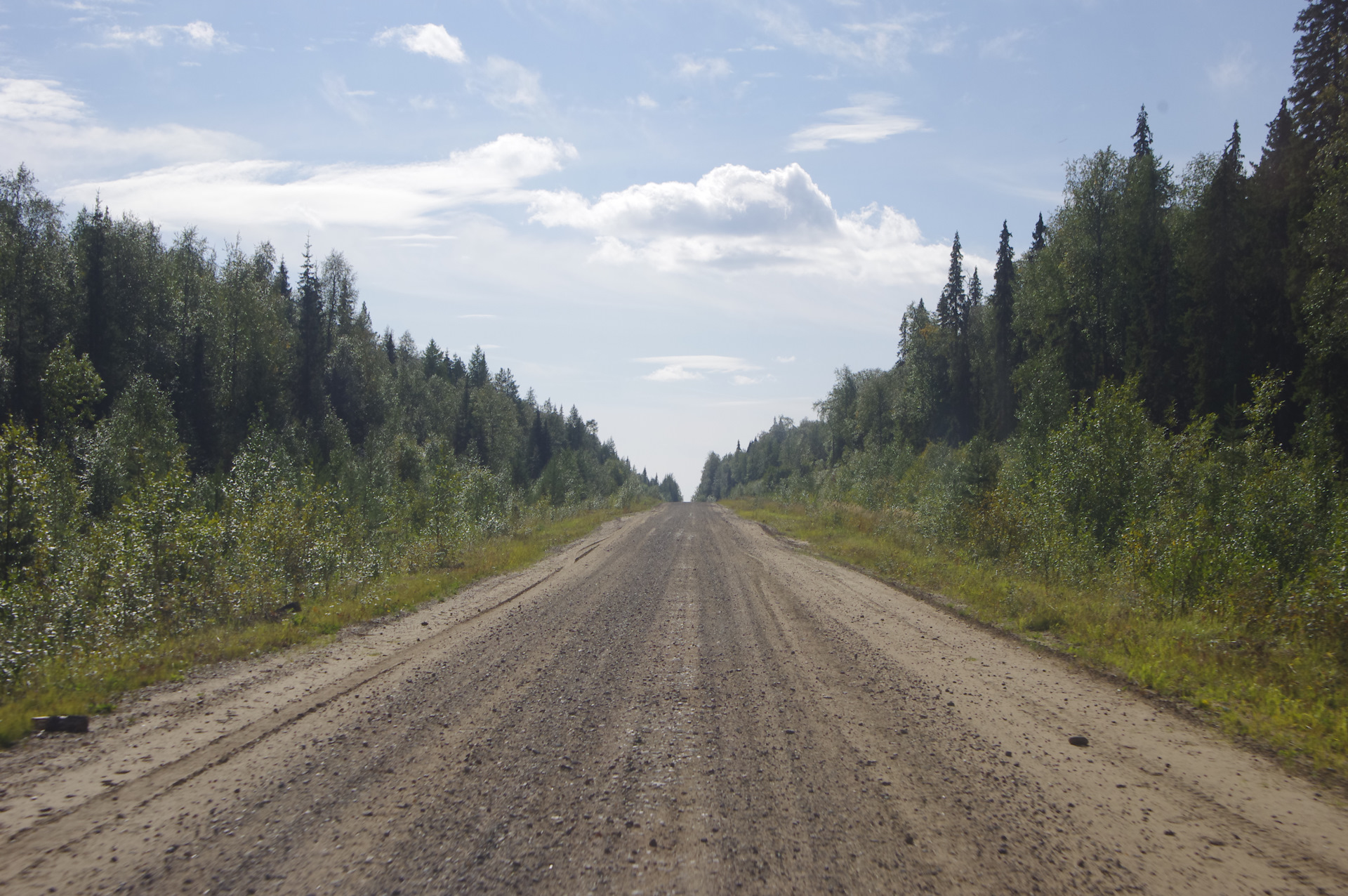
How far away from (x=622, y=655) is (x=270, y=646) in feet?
13.9

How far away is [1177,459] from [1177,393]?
19.8 m

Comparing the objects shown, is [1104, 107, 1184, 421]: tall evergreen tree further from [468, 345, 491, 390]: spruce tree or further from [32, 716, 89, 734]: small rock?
[468, 345, 491, 390]: spruce tree

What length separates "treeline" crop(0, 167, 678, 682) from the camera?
9305 mm

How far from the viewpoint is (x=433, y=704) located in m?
6.30

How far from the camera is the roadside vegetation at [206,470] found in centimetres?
876

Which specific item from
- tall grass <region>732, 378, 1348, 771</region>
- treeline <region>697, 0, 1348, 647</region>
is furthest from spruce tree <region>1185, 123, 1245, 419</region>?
tall grass <region>732, 378, 1348, 771</region>

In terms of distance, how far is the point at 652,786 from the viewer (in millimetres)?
4633

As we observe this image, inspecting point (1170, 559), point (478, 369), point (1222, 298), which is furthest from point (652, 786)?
point (478, 369)

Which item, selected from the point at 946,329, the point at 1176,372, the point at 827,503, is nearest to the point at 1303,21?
the point at 1176,372

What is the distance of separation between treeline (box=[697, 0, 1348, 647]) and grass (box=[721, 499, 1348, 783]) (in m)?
0.64

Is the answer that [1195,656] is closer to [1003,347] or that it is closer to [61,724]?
[61,724]

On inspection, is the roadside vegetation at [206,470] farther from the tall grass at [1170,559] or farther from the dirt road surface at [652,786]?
the tall grass at [1170,559]

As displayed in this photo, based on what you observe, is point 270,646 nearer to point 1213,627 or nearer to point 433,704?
point 433,704

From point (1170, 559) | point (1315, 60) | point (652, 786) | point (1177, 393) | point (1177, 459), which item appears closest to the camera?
point (652, 786)
